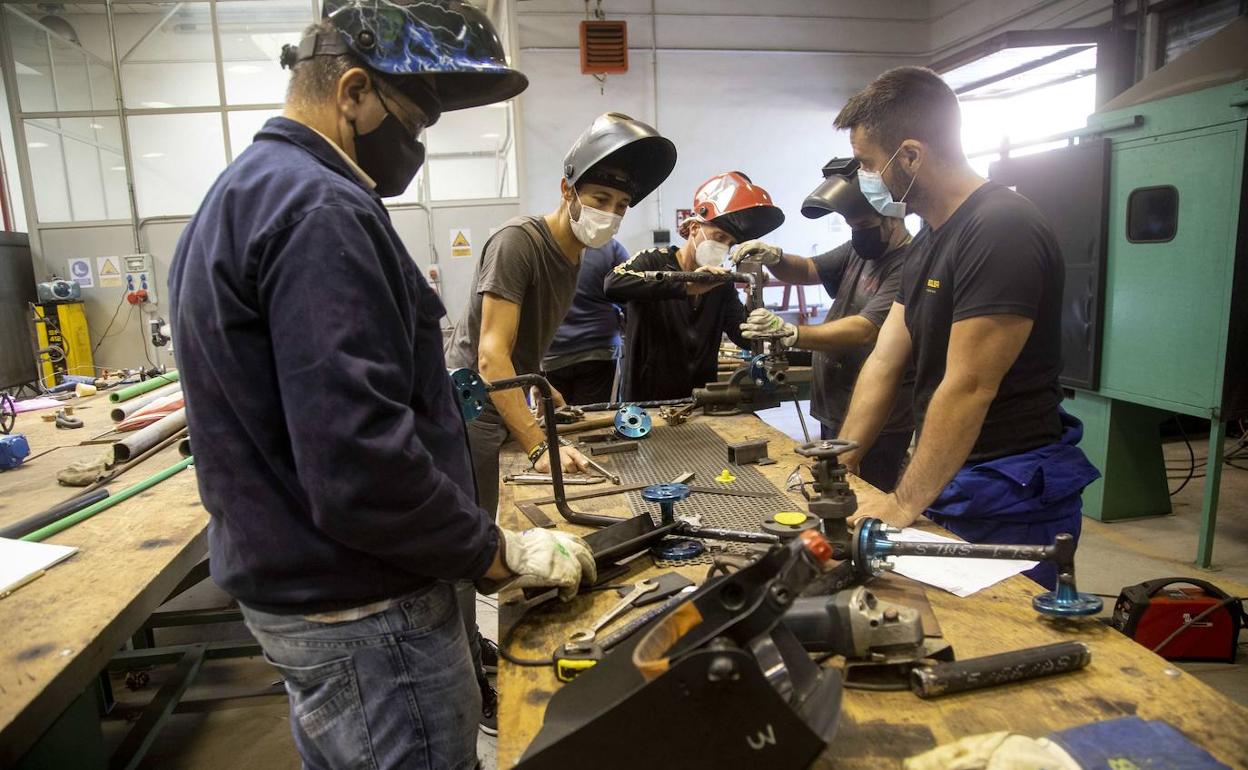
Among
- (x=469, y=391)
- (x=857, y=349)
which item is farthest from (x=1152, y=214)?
(x=469, y=391)

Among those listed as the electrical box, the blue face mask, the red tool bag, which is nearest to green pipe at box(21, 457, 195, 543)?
the blue face mask

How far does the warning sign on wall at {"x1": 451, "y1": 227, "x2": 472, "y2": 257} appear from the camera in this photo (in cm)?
520

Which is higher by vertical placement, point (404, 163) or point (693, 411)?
point (404, 163)

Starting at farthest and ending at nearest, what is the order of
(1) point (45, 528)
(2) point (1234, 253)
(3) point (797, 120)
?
(3) point (797, 120)
(2) point (1234, 253)
(1) point (45, 528)

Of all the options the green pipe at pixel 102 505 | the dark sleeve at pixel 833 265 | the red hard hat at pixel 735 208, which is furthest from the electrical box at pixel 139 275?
the dark sleeve at pixel 833 265

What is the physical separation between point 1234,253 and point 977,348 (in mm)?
2362

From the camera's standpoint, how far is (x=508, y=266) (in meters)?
1.89

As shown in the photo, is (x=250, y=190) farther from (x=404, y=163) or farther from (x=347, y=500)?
(x=347, y=500)

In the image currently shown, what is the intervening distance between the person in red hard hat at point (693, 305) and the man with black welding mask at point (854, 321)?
0.52ft

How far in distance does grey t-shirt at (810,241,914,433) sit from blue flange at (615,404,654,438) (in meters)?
0.67

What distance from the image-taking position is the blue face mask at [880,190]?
1665 mm

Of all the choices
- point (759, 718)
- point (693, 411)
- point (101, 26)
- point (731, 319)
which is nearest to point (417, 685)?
point (759, 718)

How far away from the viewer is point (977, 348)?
4.59ft

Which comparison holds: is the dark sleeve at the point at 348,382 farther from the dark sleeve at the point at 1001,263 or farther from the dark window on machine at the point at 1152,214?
the dark window on machine at the point at 1152,214
